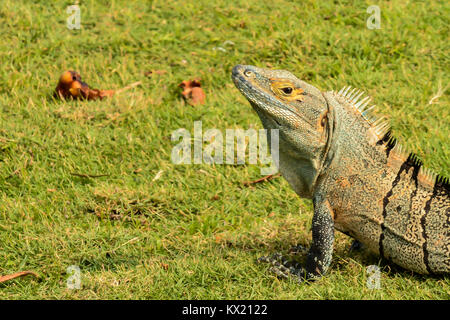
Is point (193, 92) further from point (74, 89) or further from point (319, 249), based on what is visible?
point (319, 249)

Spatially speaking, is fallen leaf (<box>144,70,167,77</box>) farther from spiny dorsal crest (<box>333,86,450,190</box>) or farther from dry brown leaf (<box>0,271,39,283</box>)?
spiny dorsal crest (<box>333,86,450,190</box>)

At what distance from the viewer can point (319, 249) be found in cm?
457

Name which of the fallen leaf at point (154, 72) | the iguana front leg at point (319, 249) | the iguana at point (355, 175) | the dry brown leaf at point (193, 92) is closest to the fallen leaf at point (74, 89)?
the fallen leaf at point (154, 72)

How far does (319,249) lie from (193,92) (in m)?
3.35

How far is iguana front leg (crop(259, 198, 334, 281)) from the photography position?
15.0 ft

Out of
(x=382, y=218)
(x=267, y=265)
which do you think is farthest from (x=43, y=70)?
(x=382, y=218)

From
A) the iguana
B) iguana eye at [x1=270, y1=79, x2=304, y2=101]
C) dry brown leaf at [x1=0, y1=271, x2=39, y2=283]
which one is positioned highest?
iguana eye at [x1=270, y1=79, x2=304, y2=101]

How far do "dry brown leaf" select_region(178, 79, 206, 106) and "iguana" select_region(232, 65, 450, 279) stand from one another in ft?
9.23

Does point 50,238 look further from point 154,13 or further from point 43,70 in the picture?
point 154,13

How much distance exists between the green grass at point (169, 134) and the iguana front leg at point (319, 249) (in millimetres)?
124

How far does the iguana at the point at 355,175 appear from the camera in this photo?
14.8ft

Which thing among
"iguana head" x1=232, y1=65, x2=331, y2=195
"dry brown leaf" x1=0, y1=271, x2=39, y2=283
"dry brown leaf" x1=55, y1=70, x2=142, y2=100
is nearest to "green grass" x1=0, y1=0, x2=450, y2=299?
"dry brown leaf" x1=0, y1=271, x2=39, y2=283

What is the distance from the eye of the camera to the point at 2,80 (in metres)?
7.74

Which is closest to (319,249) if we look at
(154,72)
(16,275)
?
(16,275)
